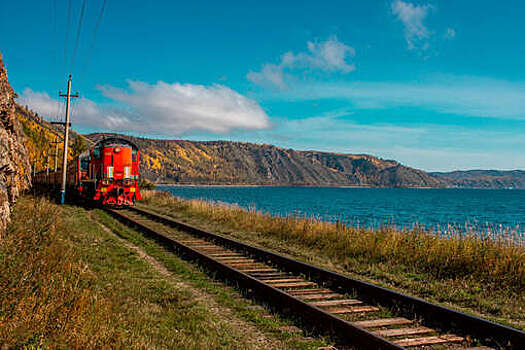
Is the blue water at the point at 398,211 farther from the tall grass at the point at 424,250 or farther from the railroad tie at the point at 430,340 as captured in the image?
the railroad tie at the point at 430,340

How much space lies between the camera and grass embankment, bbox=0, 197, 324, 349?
4.27m

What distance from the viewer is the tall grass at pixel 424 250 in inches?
333

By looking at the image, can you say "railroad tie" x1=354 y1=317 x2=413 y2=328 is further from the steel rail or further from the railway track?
the steel rail

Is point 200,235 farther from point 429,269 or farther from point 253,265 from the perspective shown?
point 429,269

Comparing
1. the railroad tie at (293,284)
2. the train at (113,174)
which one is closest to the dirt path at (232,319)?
the railroad tie at (293,284)

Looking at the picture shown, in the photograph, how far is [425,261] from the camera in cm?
991

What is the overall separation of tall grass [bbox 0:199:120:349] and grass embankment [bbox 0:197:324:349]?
0.03 feet

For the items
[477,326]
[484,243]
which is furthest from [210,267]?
[484,243]

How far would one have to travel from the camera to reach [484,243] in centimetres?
995

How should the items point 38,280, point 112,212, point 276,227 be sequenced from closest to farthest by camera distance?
point 38,280 < point 276,227 < point 112,212

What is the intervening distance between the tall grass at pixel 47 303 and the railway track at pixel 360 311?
A: 278cm

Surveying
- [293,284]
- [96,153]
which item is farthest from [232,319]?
[96,153]

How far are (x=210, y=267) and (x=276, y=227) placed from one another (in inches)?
259

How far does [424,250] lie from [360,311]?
490 cm
